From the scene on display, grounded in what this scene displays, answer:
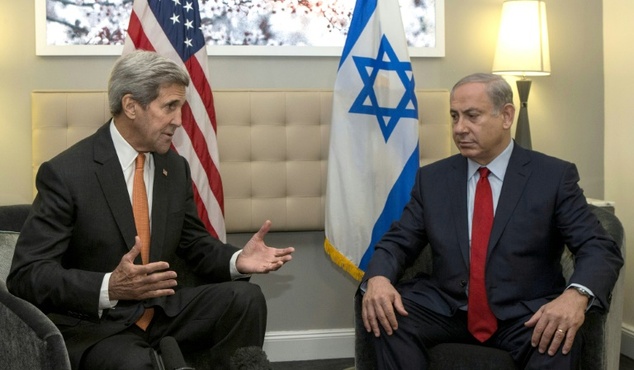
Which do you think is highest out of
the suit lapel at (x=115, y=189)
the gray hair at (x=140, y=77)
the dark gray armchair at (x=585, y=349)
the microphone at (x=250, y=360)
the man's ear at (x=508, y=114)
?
the gray hair at (x=140, y=77)

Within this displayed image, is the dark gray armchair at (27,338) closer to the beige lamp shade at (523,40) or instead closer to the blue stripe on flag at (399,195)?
the blue stripe on flag at (399,195)

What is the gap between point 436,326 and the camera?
9.32 ft

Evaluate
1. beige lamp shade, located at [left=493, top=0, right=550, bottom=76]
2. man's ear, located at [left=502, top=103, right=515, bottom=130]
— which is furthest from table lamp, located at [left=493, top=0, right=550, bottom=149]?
man's ear, located at [left=502, top=103, right=515, bottom=130]

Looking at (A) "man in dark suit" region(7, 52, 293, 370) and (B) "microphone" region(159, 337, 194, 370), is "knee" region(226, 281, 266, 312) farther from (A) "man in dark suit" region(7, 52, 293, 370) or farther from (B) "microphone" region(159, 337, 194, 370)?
(B) "microphone" region(159, 337, 194, 370)

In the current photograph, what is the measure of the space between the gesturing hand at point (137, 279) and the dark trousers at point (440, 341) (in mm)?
822

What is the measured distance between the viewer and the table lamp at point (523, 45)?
13.7ft

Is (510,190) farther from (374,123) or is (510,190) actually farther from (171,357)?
(171,357)

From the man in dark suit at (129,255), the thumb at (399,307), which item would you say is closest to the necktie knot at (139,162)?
the man in dark suit at (129,255)

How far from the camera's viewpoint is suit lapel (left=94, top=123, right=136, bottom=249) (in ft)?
8.43

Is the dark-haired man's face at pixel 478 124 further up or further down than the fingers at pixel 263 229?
further up

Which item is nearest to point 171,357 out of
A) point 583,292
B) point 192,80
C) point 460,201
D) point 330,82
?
point 583,292

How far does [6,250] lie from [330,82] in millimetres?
2060

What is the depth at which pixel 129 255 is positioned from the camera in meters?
2.24

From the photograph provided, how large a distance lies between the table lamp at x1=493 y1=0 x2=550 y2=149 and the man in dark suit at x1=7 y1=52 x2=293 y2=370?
80.0 inches
